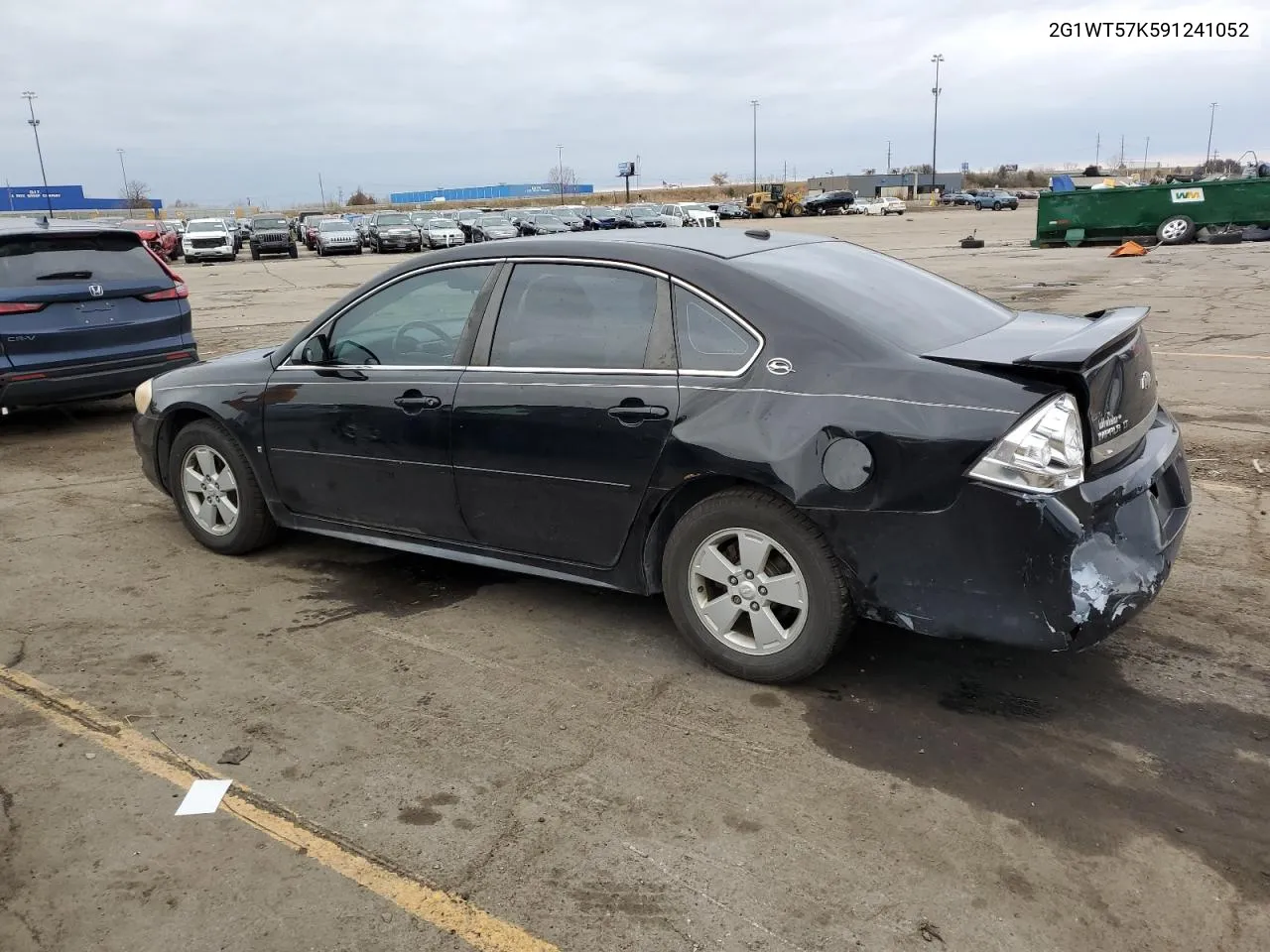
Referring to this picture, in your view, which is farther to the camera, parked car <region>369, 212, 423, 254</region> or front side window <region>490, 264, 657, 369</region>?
parked car <region>369, 212, 423, 254</region>

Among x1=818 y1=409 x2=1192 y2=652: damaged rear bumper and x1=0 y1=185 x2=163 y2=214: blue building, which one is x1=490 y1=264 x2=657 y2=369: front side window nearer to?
x1=818 y1=409 x2=1192 y2=652: damaged rear bumper

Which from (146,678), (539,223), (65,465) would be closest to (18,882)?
(146,678)

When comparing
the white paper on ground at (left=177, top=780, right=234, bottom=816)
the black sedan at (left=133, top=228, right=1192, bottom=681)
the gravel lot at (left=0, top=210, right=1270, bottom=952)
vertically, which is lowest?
the gravel lot at (left=0, top=210, right=1270, bottom=952)

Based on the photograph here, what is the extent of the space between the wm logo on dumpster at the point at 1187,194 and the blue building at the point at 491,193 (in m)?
103

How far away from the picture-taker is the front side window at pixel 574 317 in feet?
12.9

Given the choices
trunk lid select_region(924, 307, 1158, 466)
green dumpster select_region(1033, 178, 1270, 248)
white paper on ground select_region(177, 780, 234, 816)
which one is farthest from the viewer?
green dumpster select_region(1033, 178, 1270, 248)

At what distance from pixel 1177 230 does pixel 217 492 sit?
27.8 m

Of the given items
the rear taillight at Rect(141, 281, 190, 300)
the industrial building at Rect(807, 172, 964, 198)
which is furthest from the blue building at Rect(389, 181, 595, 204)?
the rear taillight at Rect(141, 281, 190, 300)

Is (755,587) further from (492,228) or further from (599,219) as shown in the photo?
(599,219)

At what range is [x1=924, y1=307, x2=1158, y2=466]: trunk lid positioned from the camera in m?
3.20

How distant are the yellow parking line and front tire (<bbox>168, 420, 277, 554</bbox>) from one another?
1412mm

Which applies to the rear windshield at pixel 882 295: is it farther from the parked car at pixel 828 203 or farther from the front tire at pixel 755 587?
the parked car at pixel 828 203

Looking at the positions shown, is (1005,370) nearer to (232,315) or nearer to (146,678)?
(146,678)

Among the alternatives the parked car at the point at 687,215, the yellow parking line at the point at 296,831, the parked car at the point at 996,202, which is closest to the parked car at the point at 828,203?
the parked car at the point at 996,202
